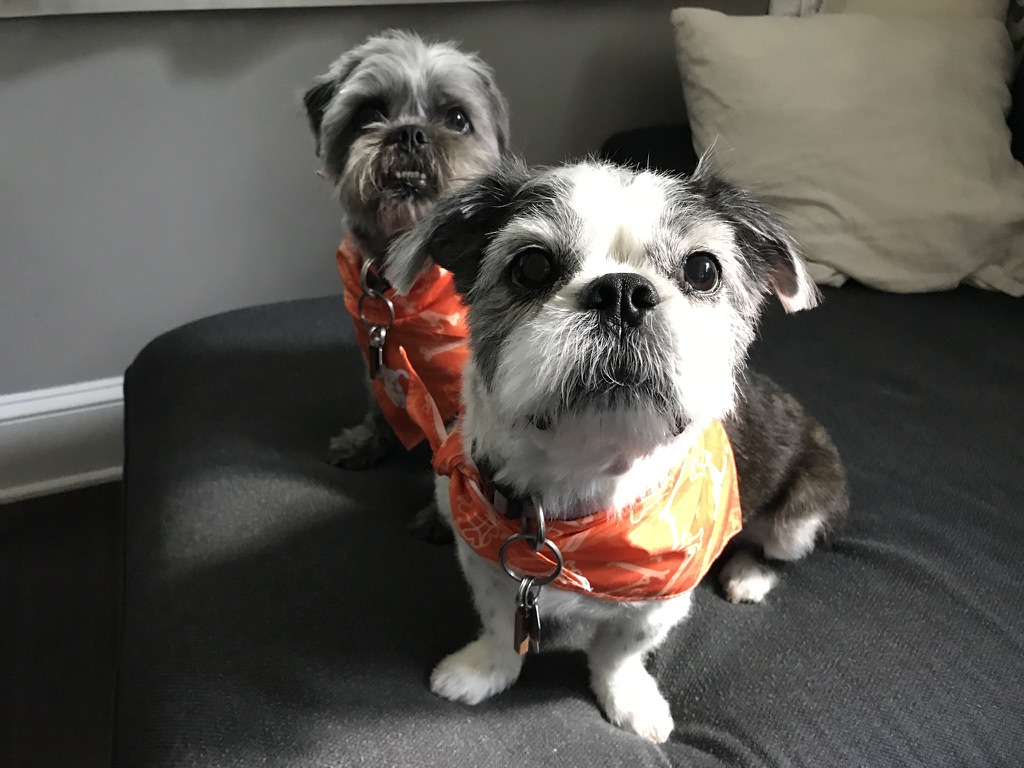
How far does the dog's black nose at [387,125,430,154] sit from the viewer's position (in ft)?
4.58

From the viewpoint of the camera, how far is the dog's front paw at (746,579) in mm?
1212

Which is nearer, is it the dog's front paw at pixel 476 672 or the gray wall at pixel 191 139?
the dog's front paw at pixel 476 672

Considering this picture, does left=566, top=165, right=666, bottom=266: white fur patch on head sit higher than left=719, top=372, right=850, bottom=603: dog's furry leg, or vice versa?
left=566, top=165, right=666, bottom=266: white fur patch on head

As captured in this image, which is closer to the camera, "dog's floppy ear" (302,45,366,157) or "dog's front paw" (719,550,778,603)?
"dog's front paw" (719,550,778,603)

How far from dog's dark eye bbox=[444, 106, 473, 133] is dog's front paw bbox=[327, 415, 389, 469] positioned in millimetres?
594

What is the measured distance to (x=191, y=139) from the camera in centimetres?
192

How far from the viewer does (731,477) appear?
42.7 inches

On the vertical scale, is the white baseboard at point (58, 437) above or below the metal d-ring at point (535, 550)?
below

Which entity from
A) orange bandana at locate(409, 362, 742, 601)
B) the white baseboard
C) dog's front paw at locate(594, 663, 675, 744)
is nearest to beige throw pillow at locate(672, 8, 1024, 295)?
orange bandana at locate(409, 362, 742, 601)

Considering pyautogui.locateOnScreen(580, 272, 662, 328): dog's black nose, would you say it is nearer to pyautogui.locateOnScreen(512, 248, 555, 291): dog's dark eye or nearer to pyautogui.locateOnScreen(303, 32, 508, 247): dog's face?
pyautogui.locateOnScreen(512, 248, 555, 291): dog's dark eye

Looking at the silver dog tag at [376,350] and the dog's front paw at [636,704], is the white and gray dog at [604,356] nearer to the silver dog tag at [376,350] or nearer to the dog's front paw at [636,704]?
the dog's front paw at [636,704]

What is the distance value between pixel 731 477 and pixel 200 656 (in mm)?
764

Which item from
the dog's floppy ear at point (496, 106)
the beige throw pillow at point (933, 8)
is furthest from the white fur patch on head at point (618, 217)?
the beige throw pillow at point (933, 8)

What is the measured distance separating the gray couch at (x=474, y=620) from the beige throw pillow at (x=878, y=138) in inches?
10.3
